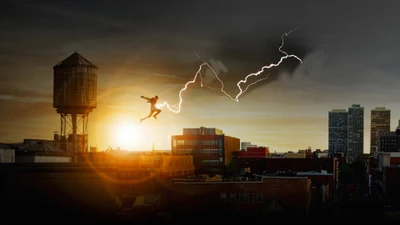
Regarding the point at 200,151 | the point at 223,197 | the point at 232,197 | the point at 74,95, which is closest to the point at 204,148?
the point at 200,151

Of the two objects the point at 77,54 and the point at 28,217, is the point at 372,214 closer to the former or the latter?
the point at 28,217

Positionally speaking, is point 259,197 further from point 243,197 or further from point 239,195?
point 239,195

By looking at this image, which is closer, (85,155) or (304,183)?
(304,183)

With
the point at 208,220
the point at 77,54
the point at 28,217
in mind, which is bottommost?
the point at 208,220

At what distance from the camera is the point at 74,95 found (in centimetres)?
11331

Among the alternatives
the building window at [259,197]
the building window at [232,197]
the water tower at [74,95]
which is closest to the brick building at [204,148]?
the water tower at [74,95]

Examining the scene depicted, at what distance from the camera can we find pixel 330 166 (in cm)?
11712

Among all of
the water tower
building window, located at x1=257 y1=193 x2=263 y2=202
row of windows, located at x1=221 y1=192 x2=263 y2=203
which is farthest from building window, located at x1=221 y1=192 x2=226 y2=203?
the water tower

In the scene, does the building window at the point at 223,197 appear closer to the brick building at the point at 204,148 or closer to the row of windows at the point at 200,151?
the brick building at the point at 204,148

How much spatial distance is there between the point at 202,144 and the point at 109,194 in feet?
369

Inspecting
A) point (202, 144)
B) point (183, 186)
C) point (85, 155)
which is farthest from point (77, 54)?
point (183, 186)

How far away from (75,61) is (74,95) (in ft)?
24.1

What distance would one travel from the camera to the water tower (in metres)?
113

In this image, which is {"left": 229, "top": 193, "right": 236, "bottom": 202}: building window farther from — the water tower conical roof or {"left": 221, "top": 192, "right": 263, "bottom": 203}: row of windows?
the water tower conical roof
